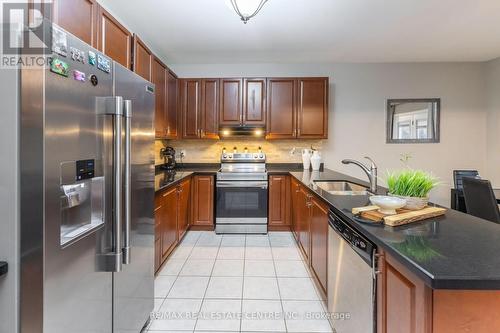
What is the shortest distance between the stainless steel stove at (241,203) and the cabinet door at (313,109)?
0.97 m

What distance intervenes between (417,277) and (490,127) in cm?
493

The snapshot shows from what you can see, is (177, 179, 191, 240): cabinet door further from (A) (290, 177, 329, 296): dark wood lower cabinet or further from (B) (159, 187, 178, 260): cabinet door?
(A) (290, 177, 329, 296): dark wood lower cabinet

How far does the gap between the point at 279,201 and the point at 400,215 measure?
278cm

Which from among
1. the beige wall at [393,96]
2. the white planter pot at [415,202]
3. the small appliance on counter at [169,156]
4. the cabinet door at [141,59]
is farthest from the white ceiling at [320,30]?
the white planter pot at [415,202]

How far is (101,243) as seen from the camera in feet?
4.45

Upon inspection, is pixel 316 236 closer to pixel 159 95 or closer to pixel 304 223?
pixel 304 223

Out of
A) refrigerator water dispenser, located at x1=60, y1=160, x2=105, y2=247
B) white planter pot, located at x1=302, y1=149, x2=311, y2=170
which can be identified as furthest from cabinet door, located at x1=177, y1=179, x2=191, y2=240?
refrigerator water dispenser, located at x1=60, y1=160, x2=105, y2=247

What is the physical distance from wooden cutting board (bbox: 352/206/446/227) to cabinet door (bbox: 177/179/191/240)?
2.43 m

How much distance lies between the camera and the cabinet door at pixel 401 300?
2.90 ft

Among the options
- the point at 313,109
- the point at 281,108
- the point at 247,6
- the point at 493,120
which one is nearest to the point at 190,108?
the point at 281,108

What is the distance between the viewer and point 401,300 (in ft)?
3.35

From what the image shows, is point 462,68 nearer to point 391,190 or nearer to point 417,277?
point 391,190

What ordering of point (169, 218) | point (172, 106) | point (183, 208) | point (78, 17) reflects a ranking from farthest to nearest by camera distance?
point (172, 106)
point (183, 208)
point (169, 218)
point (78, 17)

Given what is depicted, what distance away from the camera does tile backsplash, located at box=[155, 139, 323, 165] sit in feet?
15.2
